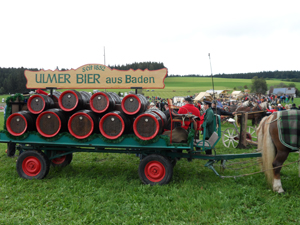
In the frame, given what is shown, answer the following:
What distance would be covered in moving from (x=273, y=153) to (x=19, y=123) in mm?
5687

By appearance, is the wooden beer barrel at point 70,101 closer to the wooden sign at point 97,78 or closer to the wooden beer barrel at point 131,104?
the wooden sign at point 97,78

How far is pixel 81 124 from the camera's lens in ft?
16.8

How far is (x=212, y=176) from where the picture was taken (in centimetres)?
570

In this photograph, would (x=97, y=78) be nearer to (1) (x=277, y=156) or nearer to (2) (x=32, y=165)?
(2) (x=32, y=165)

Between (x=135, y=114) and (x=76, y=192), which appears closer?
(x=76, y=192)

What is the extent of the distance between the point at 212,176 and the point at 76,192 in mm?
3232

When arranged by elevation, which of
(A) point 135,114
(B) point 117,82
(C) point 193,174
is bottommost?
(C) point 193,174

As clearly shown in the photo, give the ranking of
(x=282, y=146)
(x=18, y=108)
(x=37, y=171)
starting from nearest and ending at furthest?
(x=282, y=146) → (x=37, y=171) → (x=18, y=108)

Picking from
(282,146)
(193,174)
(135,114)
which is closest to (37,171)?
(135,114)

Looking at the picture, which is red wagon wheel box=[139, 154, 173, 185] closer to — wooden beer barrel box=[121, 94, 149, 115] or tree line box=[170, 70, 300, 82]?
wooden beer barrel box=[121, 94, 149, 115]

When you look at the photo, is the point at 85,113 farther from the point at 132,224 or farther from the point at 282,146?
the point at 282,146

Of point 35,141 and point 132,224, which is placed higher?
point 35,141

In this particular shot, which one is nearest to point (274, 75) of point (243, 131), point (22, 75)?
point (22, 75)

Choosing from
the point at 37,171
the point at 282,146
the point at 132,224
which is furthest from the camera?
the point at 37,171
